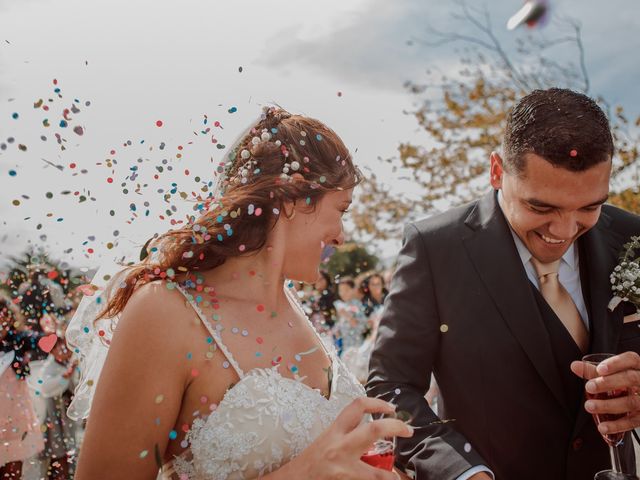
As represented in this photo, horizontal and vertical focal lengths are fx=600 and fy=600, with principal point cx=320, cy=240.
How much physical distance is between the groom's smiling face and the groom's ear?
116 millimetres

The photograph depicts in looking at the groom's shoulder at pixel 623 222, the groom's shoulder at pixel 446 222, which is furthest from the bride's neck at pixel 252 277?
the groom's shoulder at pixel 623 222

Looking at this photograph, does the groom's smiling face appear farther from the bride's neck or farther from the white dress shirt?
the bride's neck

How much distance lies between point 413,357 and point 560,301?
702 millimetres

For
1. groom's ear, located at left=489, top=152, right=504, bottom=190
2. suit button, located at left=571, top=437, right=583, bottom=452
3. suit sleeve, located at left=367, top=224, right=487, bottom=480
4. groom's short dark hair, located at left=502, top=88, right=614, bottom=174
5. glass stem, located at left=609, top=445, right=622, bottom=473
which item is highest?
groom's short dark hair, located at left=502, top=88, right=614, bottom=174

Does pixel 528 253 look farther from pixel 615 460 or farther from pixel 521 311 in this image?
pixel 615 460

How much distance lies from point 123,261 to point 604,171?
2108 millimetres

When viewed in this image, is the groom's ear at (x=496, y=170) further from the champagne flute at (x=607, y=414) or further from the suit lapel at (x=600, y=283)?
the champagne flute at (x=607, y=414)

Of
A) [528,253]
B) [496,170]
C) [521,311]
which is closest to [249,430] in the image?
[521,311]

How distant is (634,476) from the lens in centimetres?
207

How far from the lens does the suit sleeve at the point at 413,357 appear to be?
225 cm

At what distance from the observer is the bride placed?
1.83 metres

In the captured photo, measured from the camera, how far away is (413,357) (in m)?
2.55

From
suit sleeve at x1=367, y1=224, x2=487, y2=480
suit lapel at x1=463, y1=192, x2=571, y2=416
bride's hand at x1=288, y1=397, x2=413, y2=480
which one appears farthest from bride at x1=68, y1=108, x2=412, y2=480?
suit lapel at x1=463, y1=192, x2=571, y2=416

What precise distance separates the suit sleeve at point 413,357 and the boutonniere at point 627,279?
2.43ft
